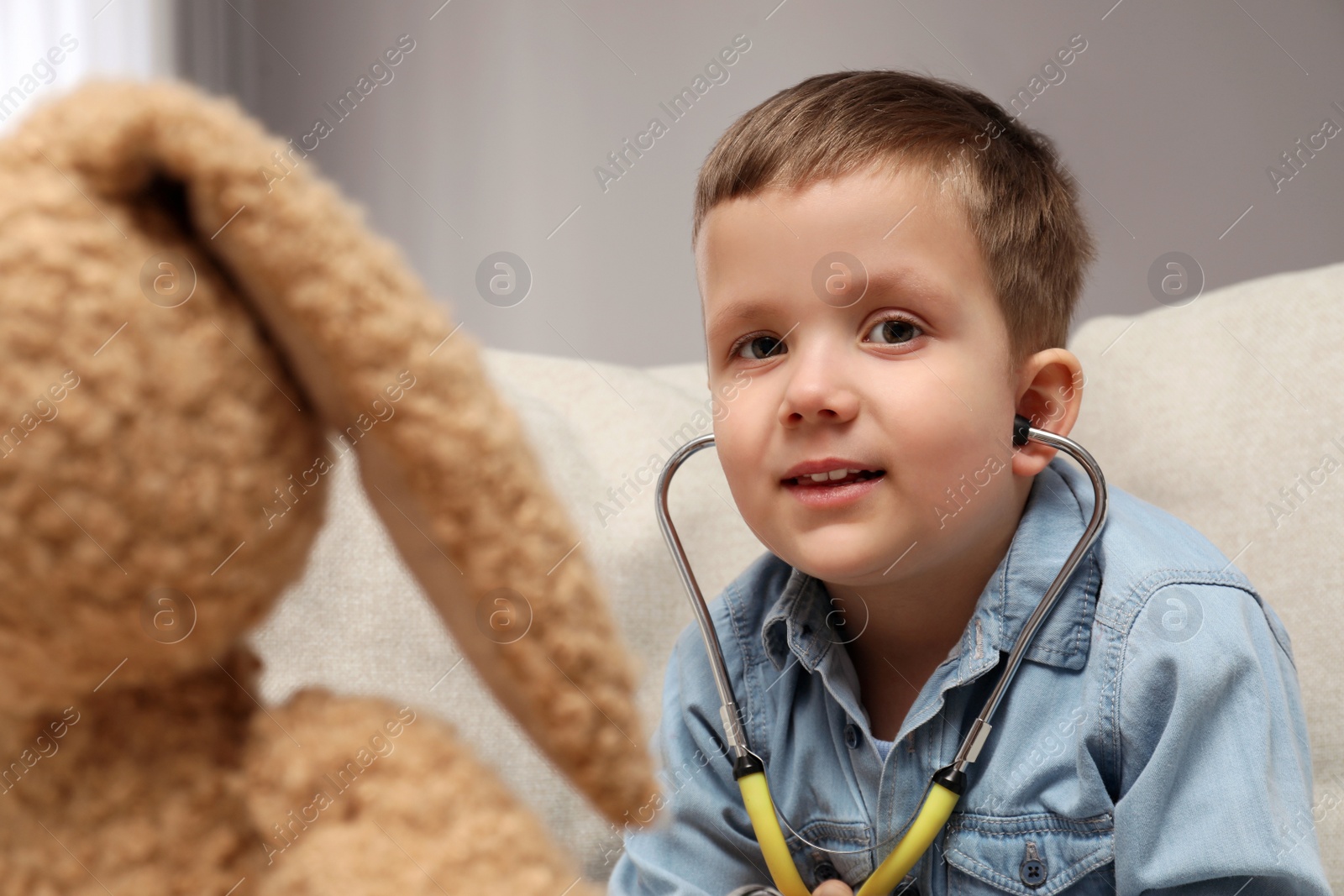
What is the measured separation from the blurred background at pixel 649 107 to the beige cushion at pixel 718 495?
0.56 m

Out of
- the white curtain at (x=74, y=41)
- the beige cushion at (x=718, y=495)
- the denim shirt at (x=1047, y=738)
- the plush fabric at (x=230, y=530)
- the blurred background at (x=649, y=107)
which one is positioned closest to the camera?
the plush fabric at (x=230, y=530)

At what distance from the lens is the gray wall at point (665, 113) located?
1666mm

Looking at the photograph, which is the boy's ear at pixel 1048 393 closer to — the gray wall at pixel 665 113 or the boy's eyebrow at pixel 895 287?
the boy's eyebrow at pixel 895 287

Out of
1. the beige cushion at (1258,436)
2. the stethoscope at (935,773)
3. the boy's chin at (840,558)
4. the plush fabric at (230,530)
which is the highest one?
the plush fabric at (230,530)

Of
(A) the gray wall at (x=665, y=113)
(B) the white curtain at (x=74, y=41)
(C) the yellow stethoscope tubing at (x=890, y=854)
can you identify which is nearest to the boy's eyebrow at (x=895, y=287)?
(C) the yellow stethoscope tubing at (x=890, y=854)

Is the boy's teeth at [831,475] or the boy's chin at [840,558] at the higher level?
the boy's teeth at [831,475]

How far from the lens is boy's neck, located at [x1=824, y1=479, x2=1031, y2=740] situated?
938mm

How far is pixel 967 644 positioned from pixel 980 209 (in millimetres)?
360

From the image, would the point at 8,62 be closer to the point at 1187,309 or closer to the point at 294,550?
the point at 294,550

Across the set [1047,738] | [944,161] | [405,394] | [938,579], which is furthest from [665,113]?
[405,394]

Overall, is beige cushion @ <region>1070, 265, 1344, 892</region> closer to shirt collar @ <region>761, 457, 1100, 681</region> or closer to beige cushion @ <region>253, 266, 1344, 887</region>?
beige cushion @ <region>253, 266, 1344, 887</region>

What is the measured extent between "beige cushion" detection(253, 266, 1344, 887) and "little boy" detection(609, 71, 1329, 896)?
0.17 meters

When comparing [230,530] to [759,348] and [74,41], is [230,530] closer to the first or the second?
[759,348]

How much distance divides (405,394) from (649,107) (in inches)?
66.1
